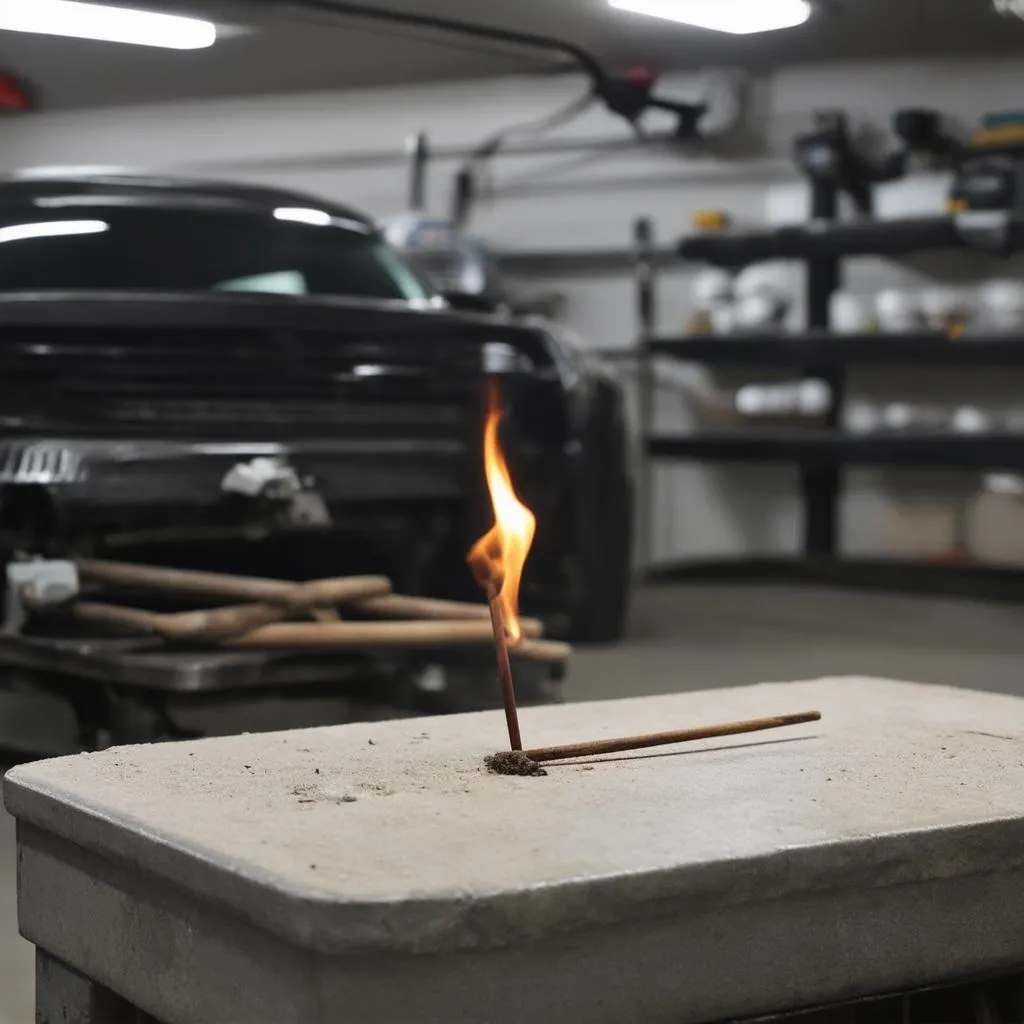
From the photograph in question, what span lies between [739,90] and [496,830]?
6932mm

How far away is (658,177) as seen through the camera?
8.00m

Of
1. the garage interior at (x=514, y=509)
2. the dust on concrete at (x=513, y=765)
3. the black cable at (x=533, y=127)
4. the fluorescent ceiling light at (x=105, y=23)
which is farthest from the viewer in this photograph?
the black cable at (x=533, y=127)

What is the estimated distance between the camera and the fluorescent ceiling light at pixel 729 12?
6230 millimetres

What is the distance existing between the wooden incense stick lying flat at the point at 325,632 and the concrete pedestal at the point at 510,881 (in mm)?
1404

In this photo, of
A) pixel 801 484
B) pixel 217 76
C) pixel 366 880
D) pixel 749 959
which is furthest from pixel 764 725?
pixel 217 76

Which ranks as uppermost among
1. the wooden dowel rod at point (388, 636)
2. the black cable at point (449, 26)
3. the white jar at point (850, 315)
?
the black cable at point (449, 26)

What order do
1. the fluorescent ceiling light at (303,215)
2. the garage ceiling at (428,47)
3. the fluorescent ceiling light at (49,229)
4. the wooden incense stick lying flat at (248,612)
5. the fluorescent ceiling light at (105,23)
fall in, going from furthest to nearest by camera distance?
the garage ceiling at (428,47) < the fluorescent ceiling light at (105,23) < the fluorescent ceiling light at (303,215) < the fluorescent ceiling light at (49,229) < the wooden incense stick lying flat at (248,612)

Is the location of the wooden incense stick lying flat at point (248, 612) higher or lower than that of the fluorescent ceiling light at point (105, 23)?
lower

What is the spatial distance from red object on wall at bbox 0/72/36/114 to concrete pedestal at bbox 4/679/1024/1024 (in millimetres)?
8321

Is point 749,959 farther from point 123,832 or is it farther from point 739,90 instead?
point 739,90

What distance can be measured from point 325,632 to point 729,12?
13.8ft

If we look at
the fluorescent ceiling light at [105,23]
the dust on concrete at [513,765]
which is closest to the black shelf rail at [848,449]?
the fluorescent ceiling light at [105,23]

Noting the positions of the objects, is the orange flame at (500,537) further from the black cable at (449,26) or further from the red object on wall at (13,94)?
the red object on wall at (13,94)

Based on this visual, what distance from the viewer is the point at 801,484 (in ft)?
25.2
